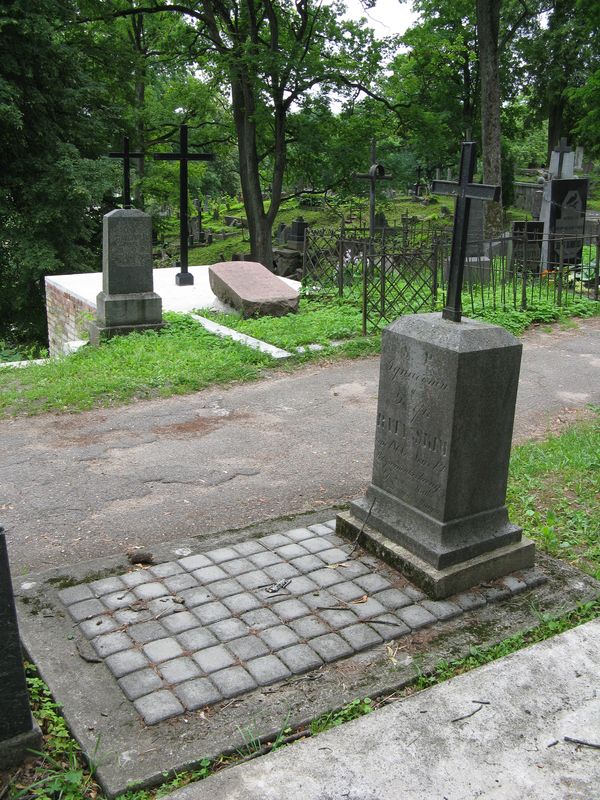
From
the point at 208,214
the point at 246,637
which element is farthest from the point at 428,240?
the point at 208,214

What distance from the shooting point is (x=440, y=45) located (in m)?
21.1

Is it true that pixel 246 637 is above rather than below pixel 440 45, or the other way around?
below

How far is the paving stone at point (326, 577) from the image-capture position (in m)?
4.14

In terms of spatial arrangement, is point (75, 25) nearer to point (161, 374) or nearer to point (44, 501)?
point (161, 374)

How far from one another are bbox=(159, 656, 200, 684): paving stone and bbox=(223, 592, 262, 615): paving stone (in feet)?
1.48

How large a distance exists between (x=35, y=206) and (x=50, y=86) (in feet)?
8.78

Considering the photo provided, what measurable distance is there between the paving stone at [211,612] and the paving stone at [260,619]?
0.11 meters

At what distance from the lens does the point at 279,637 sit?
3.64 meters

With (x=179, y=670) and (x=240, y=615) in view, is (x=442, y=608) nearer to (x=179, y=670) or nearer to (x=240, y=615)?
(x=240, y=615)

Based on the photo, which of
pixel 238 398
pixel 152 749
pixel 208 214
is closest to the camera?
pixel 152 749

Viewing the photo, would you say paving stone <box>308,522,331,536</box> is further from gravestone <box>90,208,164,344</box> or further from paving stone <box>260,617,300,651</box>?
gravestone <box>90,208,164,344</box>

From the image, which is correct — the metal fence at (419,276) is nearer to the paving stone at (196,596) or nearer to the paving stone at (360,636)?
the paving stone at (196,596)

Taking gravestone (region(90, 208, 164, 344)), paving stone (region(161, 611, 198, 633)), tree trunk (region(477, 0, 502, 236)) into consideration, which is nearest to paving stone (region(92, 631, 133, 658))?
paving stone (region(161, 611, 198, 633))

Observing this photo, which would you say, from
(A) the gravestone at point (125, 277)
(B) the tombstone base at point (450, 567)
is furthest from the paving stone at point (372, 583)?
(A) the gravestone at point (125, 277)
